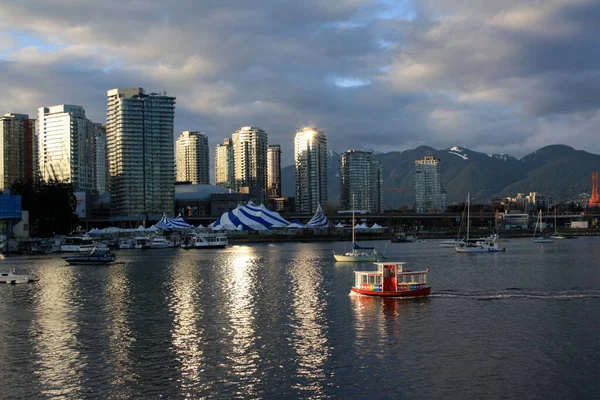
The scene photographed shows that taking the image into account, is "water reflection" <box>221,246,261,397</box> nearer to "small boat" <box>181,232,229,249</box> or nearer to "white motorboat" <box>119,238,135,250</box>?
"small boat" <box>181,232,229,249</box>

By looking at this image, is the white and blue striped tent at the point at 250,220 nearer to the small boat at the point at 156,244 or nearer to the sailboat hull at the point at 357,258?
the small boat at the point at 156,244

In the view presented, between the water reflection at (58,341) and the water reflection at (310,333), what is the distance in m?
11.5

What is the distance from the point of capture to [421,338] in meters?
41.5

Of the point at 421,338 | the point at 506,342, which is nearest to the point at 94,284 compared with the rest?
the point at 421,338

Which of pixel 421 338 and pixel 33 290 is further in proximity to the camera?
pixel 33 290

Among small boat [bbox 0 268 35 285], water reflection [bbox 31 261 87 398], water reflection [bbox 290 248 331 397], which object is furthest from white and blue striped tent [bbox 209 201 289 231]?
water reflection [bbox 31 261 87 398]

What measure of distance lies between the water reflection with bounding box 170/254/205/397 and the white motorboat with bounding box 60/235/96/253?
67.4 meters

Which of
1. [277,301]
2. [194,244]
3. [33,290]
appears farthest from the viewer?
[194,244]

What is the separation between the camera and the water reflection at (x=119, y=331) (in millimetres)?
33625

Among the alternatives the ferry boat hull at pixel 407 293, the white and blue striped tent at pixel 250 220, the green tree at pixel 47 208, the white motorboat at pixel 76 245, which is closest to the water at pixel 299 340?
the ferry boat hull at pixel 407 293

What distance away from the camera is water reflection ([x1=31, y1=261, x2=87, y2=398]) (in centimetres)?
3212

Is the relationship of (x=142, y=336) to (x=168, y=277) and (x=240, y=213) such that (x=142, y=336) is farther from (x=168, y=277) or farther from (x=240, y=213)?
(x=240, y=213)

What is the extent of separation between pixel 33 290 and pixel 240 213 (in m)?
105

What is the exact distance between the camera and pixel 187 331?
45.1m
